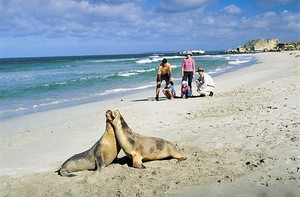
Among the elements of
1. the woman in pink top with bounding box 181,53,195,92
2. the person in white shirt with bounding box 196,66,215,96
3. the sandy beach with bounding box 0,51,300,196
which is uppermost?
the woman in pink top with bounding box 181,53,195,92

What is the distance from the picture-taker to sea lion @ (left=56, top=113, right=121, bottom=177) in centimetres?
650

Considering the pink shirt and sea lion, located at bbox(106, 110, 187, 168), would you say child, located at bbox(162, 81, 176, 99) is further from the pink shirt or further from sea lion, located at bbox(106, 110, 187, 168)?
sea lion, located at bbox(106, 110, 187, 168)

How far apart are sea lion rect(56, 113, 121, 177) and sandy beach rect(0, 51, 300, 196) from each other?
14cm

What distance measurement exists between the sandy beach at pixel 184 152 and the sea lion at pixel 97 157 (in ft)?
0.44

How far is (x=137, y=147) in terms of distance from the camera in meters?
6.62

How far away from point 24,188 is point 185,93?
8.76 m

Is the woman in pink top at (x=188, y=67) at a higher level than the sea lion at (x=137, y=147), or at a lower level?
higher

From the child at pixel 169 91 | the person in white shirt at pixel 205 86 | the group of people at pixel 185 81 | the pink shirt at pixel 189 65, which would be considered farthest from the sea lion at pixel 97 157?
the pink shirt at pixel 189 65

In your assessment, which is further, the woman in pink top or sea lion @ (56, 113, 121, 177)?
the woman in pink top

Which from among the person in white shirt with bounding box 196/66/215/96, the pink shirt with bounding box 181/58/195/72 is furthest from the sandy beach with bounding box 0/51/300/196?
the pink shirt with bounding box 181/58/195/72

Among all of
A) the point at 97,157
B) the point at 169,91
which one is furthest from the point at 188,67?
the point at 97,157

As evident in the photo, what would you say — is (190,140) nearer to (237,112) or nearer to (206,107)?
(237,112)

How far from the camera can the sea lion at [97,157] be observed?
6500mm

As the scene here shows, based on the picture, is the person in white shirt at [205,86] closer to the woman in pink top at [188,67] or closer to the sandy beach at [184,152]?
the woman in pink top at [188,67]
